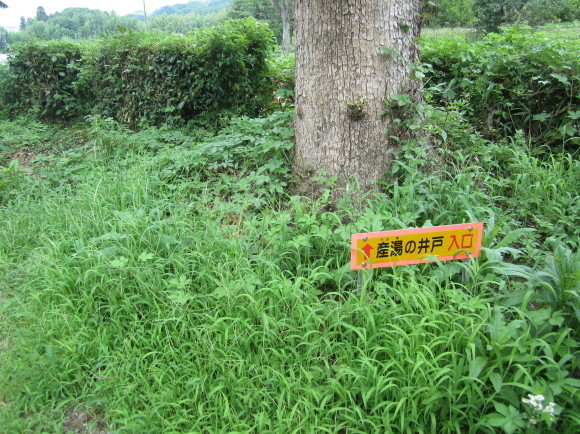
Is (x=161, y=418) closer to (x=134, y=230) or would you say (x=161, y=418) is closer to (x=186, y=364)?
(x=186, y=364)

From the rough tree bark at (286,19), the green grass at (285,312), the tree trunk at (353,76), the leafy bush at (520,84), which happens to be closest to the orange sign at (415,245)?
the green grass at (285,312)

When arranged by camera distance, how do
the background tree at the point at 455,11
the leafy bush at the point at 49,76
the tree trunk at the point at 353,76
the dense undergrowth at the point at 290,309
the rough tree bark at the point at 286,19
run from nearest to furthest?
1. the dense undergrowth at the point at 290,309
2. the tree trunk at the point at 353,76
3. the leafy bush at the point at 49,76
4. the rough tree bark at the point at 286,19
5. the background tree at the point at 455,11

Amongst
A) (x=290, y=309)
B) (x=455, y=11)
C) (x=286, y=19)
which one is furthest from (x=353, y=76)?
(x=455, y=11)

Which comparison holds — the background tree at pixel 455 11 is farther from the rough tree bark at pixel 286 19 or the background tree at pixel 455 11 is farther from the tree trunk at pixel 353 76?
the tree trunk at pixel 353 76

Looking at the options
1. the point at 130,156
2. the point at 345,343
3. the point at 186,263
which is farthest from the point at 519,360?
the point at 130,156

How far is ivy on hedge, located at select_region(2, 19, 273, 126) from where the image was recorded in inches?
212

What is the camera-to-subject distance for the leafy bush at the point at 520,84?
3.92 m

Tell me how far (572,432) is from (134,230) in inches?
111

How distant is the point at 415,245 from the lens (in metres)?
2.36

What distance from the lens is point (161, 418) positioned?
6.57ft

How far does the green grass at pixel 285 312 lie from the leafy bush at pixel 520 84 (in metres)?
0.74

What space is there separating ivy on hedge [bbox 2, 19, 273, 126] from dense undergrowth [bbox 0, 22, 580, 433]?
2136 mm

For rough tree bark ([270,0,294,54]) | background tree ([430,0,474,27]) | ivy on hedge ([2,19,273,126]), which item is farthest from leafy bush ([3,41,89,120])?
background tree ([430,0,474,27])

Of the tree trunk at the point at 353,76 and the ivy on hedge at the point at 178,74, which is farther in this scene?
the ivy on hedge at the point at 178,74
